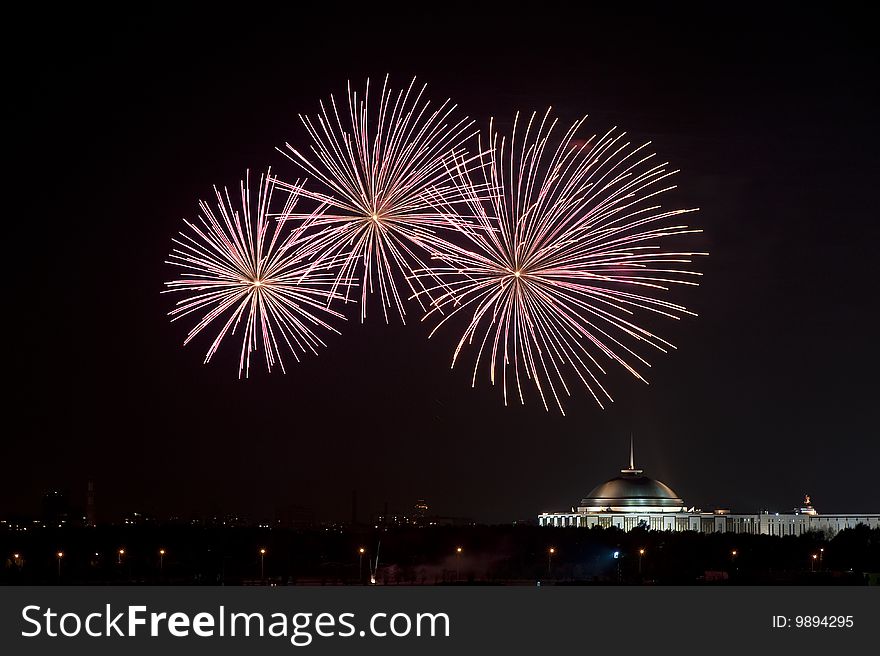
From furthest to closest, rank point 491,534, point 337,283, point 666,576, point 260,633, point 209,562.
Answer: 1. point 491,534
2. point 209,562
3. point 666,576
4. point 337,283
5. point 260,633

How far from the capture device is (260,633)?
111 feet

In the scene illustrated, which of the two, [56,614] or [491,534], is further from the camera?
[491,534]

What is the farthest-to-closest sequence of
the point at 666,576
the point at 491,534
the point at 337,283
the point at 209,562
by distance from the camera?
the point at 491,534 < the point at 209,562 < the point at 666,576 < the point at 337,283

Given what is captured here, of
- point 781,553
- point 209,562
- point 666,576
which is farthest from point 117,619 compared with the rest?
point 781,553

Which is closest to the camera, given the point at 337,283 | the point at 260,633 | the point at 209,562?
the point at 260,633

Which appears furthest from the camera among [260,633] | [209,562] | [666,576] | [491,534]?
[491,534]

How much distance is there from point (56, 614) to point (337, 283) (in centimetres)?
1971

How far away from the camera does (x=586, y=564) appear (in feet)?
430

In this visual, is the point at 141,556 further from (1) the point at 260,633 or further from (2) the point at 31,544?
(1) the point at 260,633

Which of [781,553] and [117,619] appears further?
[781,553]

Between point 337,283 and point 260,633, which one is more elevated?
point 337,283

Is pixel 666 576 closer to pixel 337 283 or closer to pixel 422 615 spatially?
pixel 337 283

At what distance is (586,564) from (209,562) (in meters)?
30.3

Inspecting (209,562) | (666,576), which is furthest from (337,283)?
(209,562)
